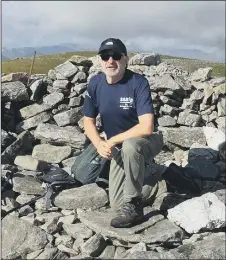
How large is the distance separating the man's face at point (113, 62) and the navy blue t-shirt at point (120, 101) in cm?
23

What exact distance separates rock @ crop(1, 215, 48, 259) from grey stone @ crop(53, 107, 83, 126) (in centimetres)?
497

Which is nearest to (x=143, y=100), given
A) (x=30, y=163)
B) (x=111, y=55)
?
(x=111, y=55)

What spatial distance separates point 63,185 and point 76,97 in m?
4.17

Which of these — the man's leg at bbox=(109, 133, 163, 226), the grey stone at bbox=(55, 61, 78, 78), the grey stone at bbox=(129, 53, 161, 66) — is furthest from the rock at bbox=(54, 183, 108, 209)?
the grey stone at bbox=(129, 53, 161, 66)

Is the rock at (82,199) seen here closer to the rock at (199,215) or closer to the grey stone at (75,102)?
the rock at (199,215)

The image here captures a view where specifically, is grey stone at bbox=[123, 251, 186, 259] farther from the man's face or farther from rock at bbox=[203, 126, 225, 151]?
rock at bbox=[203, 126, 225, 151]

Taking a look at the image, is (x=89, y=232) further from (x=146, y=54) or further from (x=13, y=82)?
(x=146, y=54)

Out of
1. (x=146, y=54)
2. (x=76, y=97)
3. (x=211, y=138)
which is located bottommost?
(x=211, y=138)

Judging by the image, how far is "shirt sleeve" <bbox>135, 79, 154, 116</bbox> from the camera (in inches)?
298

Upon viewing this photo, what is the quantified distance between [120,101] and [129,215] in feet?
6.40

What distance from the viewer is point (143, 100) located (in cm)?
764

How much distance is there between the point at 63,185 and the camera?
9.12m

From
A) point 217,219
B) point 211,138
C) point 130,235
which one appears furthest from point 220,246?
point 211,138

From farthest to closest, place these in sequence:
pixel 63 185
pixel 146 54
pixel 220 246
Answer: pixel 146 54, pixel 63 185, pixel 220 246
